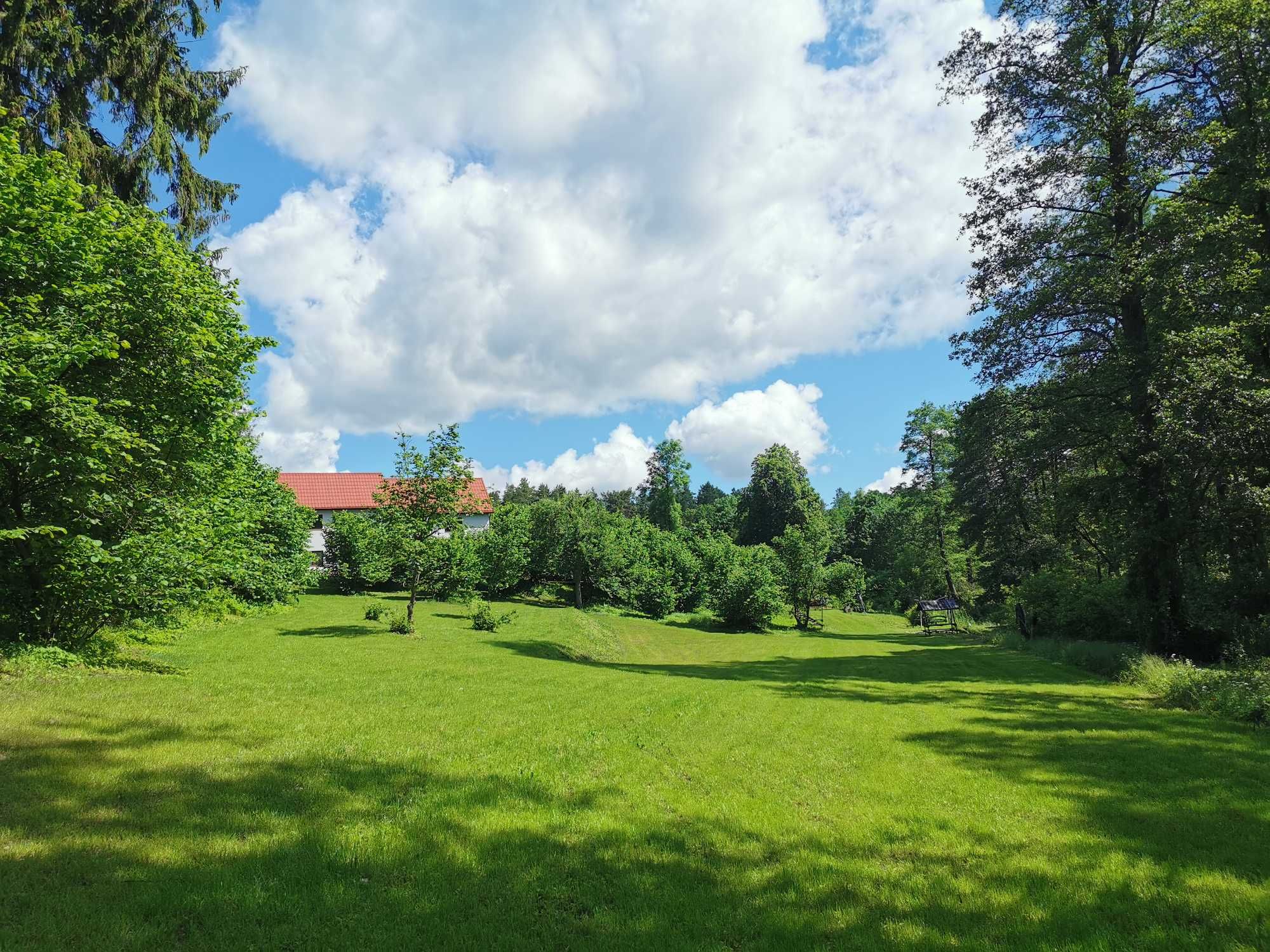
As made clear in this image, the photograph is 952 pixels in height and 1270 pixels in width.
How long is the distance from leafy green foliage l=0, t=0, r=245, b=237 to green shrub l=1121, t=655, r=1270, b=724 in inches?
984

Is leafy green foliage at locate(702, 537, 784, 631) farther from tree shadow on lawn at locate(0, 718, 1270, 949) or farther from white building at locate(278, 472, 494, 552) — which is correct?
tree shadow on lawn at locate(0, 718, 1270, 949)

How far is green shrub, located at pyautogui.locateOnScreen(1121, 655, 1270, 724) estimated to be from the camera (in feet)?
36.8

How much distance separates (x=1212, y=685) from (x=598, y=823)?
552 inches

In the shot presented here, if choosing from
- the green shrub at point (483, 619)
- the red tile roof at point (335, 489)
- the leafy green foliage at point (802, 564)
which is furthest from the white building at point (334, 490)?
the green shrub at point (483, 619)

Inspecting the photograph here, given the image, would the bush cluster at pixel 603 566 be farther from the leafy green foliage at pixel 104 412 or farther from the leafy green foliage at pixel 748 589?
the leafy green foliage at pixel 104 412

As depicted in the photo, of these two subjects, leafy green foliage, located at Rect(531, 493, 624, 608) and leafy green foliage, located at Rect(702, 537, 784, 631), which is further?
leafy green foliage, located at Rect(531, 493, 624, 608)

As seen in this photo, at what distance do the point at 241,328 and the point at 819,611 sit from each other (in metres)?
50.6

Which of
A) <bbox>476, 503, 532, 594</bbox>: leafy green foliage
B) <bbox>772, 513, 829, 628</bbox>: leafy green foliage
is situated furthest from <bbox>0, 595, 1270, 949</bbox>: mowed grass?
<bbox>772, 513, 829, 628</bbox>: leafy green foliage

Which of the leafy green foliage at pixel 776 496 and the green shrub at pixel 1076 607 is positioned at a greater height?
the leafy green foliage at pixel 776 496

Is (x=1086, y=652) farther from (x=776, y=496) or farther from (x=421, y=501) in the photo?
(x=776, y=496)

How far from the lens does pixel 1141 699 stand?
13633 millimetres

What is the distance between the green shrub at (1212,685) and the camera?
36.8 ft

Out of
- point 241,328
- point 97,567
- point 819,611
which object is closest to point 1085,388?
point 241,328

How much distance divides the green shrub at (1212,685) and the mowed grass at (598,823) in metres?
0.85
